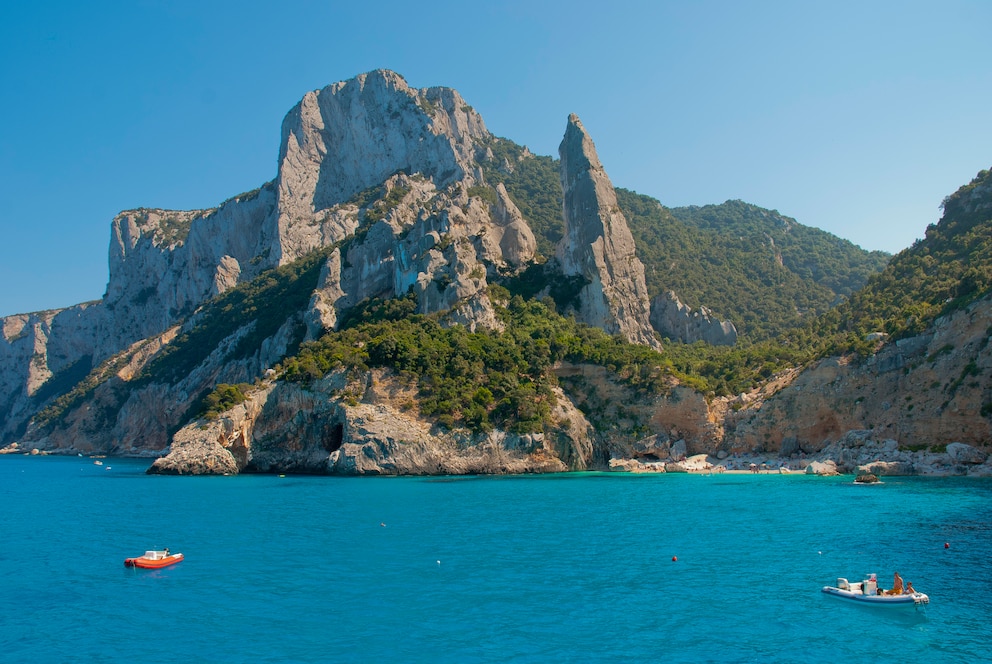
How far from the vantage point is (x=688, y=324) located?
85312 mm

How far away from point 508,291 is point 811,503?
48.6m

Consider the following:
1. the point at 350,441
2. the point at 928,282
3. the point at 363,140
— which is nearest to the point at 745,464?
the point at 928,282

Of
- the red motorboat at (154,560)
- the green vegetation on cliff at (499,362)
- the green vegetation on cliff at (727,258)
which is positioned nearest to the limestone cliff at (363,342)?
the green vegetation on cliff at (499,362)

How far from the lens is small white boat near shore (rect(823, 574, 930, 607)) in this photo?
1884 cm

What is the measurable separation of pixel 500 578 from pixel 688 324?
6842 cm

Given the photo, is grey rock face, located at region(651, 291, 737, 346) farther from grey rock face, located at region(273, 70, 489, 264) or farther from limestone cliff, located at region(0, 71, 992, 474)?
grey rock face, located at region(273, 70, 489, 264)

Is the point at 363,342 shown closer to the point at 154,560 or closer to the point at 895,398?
the point at 154,560

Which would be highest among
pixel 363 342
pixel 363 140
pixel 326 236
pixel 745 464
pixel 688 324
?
pixel 363 140

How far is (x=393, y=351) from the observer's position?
5959cm

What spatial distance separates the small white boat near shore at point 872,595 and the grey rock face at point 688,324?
218ft

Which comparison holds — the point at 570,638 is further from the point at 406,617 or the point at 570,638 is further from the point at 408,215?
the point at 408,215

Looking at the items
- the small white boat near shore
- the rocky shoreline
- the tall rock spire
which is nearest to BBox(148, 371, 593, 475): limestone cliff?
the rocky shoreline

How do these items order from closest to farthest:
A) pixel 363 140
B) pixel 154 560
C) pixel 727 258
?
pixel 154 560
pixel 727 258
pixel 363 140

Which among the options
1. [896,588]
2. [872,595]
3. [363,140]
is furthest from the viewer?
[363,140]
